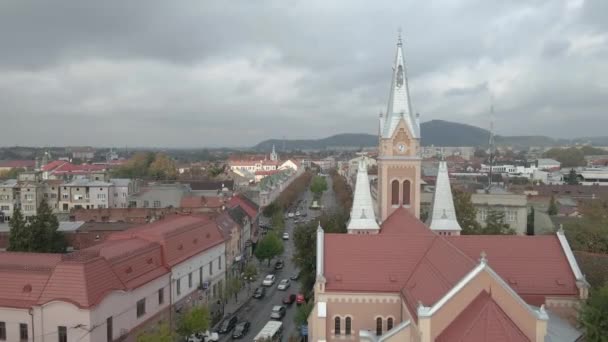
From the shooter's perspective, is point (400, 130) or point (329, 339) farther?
point (400, 130)

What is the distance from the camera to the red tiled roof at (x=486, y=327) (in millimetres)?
22672

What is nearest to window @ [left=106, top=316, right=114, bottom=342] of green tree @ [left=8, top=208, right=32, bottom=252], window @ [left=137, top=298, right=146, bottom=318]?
window @ [left=137, top=298, right=146, bottom=318]

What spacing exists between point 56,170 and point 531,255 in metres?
146

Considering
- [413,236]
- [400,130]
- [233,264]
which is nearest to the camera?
[413,236]

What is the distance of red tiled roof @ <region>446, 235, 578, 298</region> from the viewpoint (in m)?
30.7

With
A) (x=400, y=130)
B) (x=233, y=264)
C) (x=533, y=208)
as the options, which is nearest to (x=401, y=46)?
(x=400, y=130)

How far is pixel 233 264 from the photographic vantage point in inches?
2446

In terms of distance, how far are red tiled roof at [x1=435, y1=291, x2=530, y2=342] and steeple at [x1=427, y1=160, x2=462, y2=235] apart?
64.0ft

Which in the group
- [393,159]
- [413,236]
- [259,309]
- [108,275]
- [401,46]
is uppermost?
[401,46]

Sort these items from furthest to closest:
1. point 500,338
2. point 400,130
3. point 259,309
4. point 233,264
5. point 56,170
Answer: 1. point 56,170
2. point 233,264
3. point 259,309
4. point 400,130
5. point 500,338

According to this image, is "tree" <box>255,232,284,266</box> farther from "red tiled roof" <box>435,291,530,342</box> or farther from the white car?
"red tiled roof" <box>435,291,530,342</box>

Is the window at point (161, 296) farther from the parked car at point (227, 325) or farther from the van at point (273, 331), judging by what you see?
the van at point (273, 331)

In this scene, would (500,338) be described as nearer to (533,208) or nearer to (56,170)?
(533,208)

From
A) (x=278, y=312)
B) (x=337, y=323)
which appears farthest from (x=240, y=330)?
(x=337, y=323)
